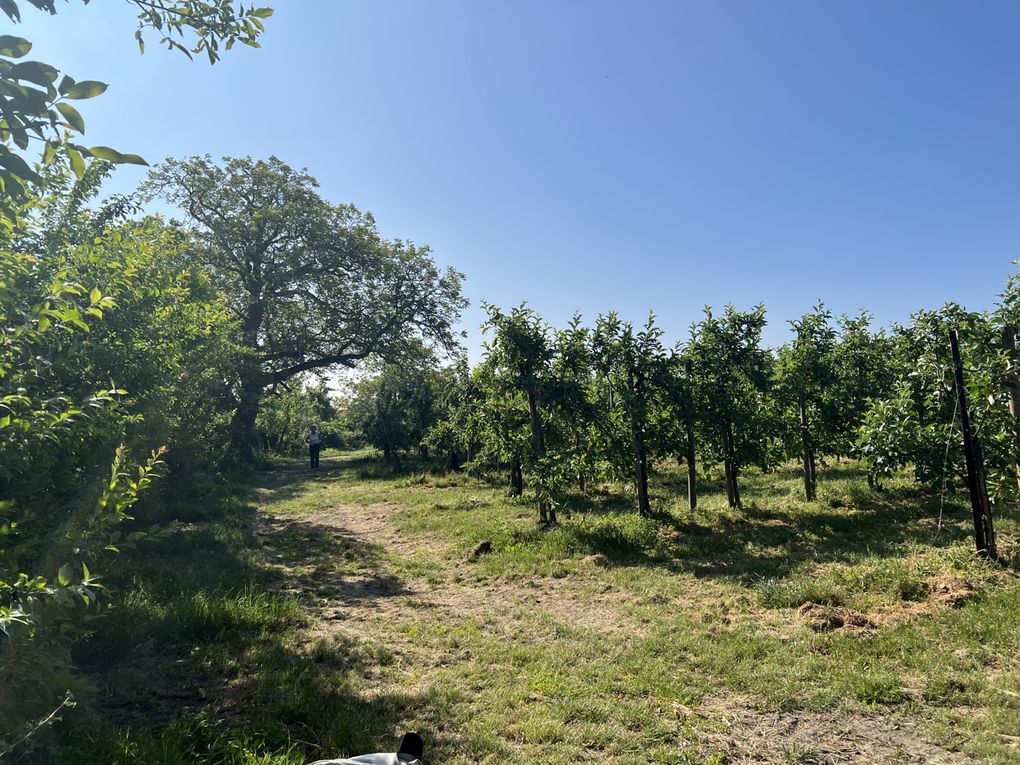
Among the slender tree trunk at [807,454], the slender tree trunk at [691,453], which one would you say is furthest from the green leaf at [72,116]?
the slender tree trunk at [807,454]

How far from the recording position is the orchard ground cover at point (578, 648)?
12.9 feet

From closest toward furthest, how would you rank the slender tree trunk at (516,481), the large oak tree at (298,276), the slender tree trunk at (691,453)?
the slender tree trunk at (691,453) < the slender tree trunk at (516,481) < the large oak tree at (298,276)

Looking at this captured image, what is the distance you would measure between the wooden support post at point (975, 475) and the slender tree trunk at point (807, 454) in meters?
5.36

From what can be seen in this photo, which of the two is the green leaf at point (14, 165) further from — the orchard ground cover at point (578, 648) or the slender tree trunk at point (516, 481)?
the slender tree trunk at point (516, 481)

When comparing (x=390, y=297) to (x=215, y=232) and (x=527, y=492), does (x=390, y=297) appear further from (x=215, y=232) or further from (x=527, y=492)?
(x=527, y=492)

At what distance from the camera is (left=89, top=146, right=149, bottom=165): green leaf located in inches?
54.9

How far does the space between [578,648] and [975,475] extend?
236 inches

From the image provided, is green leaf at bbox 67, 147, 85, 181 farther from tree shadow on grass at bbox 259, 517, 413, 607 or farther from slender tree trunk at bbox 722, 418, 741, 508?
slender tree trunk at bbox 722, 418, 741, 508

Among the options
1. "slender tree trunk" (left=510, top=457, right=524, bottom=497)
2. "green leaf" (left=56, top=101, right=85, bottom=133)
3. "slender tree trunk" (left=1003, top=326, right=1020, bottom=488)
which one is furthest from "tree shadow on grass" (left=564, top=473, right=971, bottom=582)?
"green leaf" (left=56, top=101, right=85, bottom=133)

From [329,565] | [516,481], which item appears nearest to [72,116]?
→ [329,565]

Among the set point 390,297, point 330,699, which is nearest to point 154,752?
point 330,699

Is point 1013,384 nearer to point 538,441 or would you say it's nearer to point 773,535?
point 773,535

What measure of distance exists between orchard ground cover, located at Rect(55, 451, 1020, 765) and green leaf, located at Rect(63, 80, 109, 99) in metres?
3.92

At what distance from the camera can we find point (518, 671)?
17.3 ft
